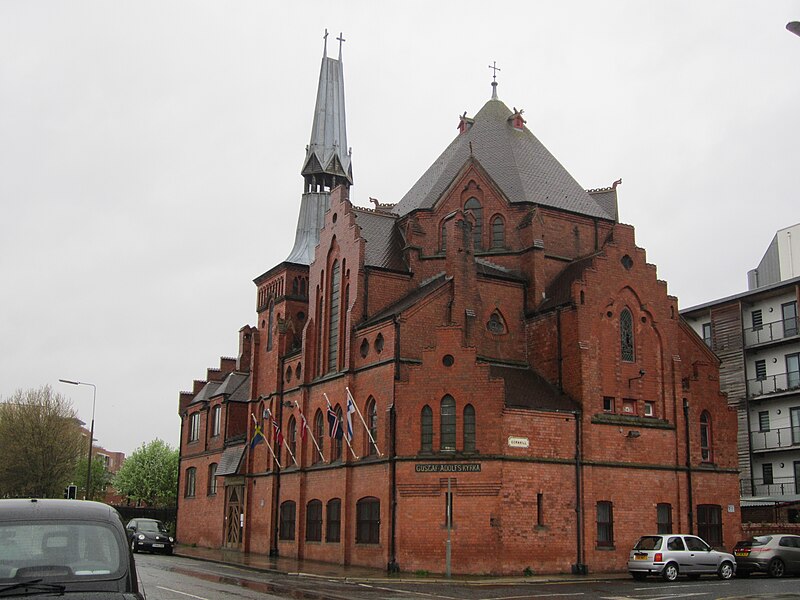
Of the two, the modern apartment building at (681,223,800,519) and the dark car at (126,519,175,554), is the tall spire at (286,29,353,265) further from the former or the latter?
the modern apartment building at (681,223,800,519)

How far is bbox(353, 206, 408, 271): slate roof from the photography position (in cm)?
4119

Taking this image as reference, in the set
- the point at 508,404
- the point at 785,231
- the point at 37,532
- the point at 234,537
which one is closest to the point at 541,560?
the point at 508,404

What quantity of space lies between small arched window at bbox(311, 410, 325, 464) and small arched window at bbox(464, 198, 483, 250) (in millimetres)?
11079

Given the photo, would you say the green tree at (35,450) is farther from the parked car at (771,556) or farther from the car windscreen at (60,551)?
the car windscreen at (60,551)

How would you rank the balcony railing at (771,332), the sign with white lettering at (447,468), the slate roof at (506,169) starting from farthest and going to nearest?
the balcony railing at (771,332), the slate roof at (506,169), the sign with white lettering at (447,468)

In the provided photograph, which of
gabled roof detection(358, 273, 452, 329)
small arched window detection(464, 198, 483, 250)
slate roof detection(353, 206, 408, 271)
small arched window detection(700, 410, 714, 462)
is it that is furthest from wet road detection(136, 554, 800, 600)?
small arched window detection(464, 198, 483, 250)

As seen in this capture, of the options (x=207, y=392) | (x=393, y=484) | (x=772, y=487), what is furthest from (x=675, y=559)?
(x=207, y=392)

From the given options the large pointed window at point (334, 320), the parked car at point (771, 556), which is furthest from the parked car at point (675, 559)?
the large pointed window at point (334, 320)

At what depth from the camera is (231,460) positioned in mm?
49969

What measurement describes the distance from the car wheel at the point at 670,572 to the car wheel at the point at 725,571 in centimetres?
206

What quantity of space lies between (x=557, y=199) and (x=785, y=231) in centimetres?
2489

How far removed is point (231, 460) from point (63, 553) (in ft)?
140

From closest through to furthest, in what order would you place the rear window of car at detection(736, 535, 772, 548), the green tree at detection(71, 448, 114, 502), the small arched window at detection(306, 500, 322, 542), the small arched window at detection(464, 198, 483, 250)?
the rear window of car at detection(736, 535, 772, 548)
the small arched window at detection(306, 500, 322, 542)
the small arched window at detection(464, 198, 483, 250)
the green tree at detection(71, 448, 114, 502)

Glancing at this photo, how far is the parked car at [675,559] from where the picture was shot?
3002 centimetres
